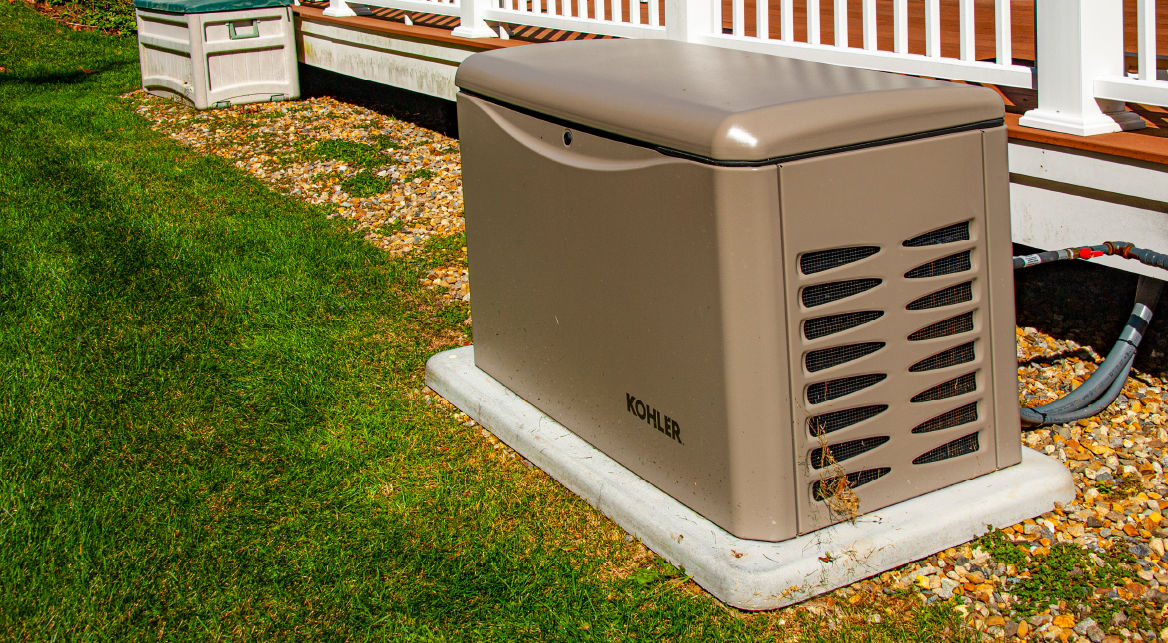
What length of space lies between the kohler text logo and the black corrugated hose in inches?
45.2

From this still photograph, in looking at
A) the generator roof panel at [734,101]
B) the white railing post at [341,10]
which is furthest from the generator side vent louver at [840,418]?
the white railing post at [341,10]

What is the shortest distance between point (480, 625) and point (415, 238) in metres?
3.34

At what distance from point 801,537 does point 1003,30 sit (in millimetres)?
2091

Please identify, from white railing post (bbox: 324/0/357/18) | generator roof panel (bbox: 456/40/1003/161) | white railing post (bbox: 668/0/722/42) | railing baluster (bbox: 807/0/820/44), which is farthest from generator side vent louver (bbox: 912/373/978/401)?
white railing post (bbox: 324/0/357/18)

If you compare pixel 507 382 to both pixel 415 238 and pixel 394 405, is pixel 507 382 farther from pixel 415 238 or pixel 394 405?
pixel 415 238

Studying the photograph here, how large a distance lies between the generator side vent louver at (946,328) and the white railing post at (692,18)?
8.97 feet

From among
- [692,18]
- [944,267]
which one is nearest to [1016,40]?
[692,18]

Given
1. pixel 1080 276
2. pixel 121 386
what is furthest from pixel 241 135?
pixel 1080 276

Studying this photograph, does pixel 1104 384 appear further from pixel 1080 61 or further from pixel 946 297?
pixel 1080 61

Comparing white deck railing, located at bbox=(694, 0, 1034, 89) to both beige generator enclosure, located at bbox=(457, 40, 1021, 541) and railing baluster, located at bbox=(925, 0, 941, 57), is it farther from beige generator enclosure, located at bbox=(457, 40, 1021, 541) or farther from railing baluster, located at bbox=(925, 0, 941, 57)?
beige generator enclosure, located at bbox=(457, 40, 1021, 541)

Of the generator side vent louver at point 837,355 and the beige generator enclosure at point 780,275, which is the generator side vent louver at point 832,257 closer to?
the beige generator enclosure at point 780,275

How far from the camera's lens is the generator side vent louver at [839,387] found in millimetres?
2643

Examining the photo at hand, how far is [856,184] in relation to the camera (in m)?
2.52

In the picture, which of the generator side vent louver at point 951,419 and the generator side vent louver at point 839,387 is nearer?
the generator side vent louver at point 839,387
